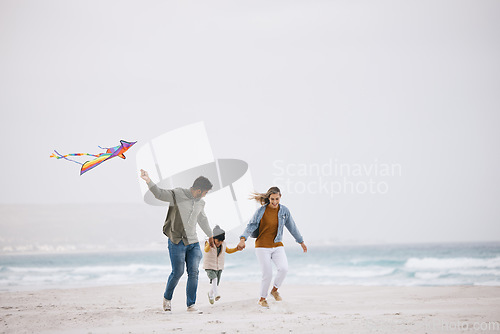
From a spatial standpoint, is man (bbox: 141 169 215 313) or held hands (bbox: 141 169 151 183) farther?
man (bbox: 141 169 215 313)

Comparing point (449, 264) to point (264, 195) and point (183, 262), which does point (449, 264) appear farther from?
point (183, 262)

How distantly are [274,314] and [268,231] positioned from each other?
1.17 meters

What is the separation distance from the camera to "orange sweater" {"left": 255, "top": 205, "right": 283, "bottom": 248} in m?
7.32

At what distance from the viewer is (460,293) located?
9523 mm

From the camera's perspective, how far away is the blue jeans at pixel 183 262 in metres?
6.70

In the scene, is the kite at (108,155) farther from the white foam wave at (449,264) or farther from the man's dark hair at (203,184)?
the white foam wave at (449,264)

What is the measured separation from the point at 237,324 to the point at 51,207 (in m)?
78.9

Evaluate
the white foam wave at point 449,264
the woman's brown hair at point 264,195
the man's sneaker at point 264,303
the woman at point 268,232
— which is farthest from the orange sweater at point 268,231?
the white foam wave at point 449,264

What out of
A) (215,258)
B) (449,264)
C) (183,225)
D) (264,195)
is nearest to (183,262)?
(183,225)

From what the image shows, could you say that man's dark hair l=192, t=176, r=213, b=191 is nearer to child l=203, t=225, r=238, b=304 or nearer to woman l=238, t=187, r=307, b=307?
woman l=238, t=187, r=307, b=307

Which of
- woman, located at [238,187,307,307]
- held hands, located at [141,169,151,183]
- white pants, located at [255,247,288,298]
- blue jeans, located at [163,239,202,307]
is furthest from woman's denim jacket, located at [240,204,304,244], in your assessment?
held hands, located at [141,169,151,183]

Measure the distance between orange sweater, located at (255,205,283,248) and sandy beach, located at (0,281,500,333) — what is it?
0.92m

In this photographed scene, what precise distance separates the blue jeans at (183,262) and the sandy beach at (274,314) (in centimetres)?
35

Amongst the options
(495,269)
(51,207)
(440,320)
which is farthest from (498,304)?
(51,207)
